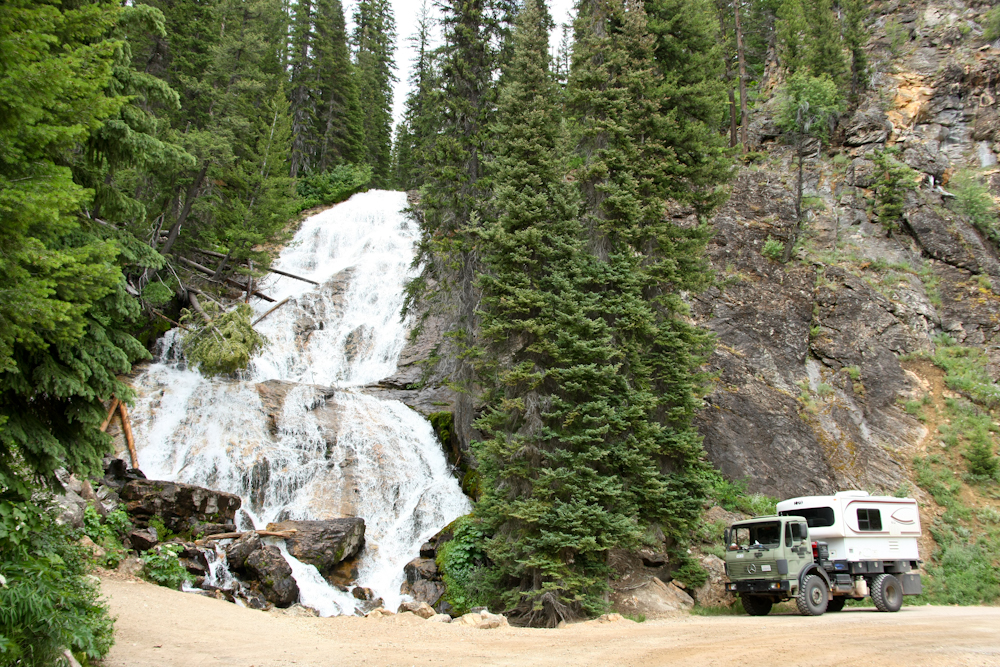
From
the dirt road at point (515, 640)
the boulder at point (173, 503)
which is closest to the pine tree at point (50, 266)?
the dirt road at point (515, 640)

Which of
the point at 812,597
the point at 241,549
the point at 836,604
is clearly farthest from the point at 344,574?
the point at 836,604

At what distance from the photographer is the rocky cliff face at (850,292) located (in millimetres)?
17547

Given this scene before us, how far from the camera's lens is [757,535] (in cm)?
1247

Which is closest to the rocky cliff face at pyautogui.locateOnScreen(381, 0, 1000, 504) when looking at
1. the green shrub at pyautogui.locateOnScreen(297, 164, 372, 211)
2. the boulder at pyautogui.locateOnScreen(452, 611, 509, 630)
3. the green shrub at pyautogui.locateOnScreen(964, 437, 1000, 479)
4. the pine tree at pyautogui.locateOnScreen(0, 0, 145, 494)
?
the green shrub at pyautogui.locateOnScreen(964, 437, 1000, 479)

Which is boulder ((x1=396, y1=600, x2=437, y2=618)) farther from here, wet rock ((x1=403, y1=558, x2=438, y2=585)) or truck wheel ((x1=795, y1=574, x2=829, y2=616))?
truck wheel ((x1=795, y1=574, x2=829, y2=616))

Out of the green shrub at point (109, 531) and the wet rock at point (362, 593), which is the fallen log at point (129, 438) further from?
the wet rock at point (362, 593)

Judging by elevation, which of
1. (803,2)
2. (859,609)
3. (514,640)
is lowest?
(859,609)

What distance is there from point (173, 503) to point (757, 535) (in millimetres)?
13165

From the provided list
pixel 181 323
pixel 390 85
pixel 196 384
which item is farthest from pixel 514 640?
pixel 390 85

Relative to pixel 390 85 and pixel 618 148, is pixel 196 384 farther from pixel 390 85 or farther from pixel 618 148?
pixel 390 85

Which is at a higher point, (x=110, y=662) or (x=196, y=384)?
(x=196, y=384)

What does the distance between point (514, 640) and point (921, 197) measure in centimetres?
2319

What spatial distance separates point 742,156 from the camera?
88.1 ft

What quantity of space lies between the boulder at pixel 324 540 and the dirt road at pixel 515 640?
9.52 ft
